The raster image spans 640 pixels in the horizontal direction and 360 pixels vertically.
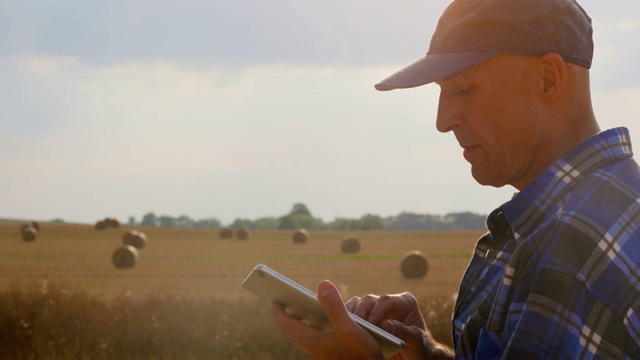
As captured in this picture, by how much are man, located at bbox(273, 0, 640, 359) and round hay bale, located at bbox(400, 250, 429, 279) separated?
23.0 metres

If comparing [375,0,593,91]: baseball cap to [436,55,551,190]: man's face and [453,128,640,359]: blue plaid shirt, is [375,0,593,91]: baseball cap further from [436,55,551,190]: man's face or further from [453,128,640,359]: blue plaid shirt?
[453,128,640,359]: blue plaid shirt

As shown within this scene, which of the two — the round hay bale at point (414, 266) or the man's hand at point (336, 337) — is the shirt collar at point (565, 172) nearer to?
the man's hand at point (336, 337)

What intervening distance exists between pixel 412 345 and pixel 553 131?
852 mm

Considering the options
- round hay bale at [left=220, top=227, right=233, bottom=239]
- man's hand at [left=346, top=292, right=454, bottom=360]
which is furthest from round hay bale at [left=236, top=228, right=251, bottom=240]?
man's hand at [left=346, top=292, right=454, bottom=360]

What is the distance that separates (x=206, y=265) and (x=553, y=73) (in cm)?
2626

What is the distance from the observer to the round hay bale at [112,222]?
45.8 m

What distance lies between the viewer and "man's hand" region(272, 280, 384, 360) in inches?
89.8

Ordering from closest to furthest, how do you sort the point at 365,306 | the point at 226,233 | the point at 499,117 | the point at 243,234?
the point at 499,117
the point at 365,306
the point at 243,234
the point at 226,233

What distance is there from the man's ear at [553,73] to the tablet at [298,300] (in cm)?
69

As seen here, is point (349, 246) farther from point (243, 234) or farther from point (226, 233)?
point (226, 233)

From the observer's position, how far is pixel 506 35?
224cm

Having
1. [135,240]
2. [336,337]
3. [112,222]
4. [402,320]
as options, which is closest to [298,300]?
[336,337]

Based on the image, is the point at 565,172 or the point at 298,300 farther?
the point at 298,300

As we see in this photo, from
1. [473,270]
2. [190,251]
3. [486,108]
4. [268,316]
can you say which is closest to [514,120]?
[486,108]
